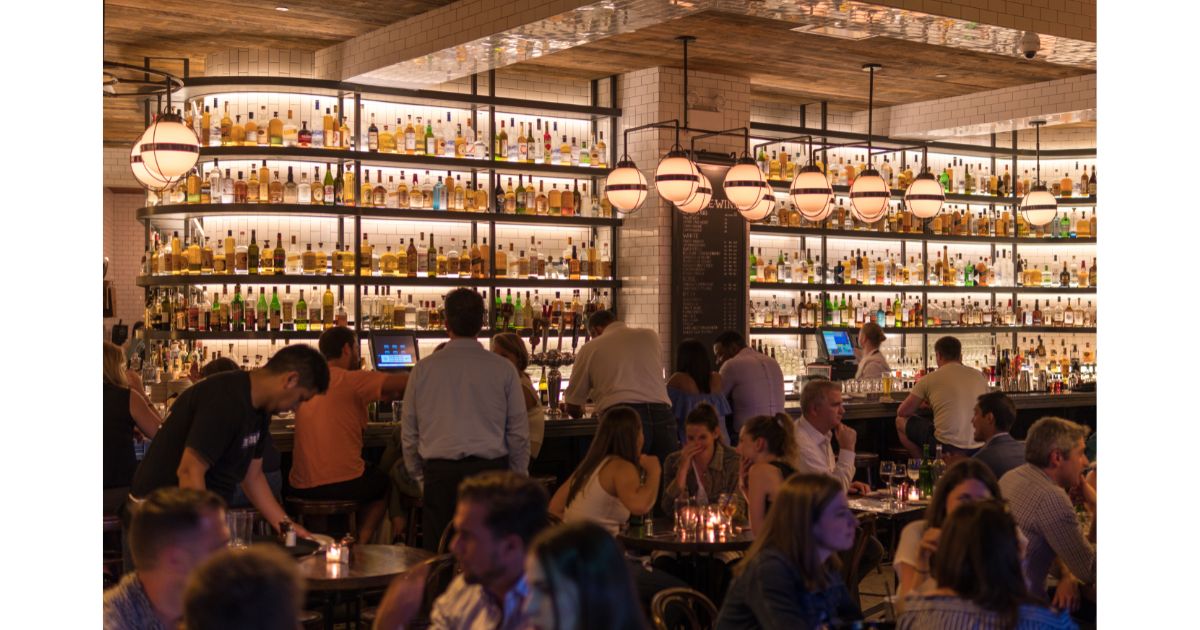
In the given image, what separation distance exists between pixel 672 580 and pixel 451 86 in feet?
19.9

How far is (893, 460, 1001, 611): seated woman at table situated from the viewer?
420 cm

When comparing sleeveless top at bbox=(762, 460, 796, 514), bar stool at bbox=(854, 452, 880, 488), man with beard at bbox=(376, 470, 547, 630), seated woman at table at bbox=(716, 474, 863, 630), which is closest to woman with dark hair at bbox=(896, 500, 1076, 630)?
seated woman at table at bbox=(716, 474, 863, 630)

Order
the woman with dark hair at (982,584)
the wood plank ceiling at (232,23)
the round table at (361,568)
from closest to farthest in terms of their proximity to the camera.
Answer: the woman with dark hair at (982,584), the round table at (361,568), the wood plank ceiling at (232,23)

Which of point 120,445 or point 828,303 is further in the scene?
point 828,303

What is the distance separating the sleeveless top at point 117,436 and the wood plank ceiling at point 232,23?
317 centimetres

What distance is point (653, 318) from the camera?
11.0 metres

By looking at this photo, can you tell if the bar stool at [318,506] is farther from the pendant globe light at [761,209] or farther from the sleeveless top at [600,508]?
the pendant globe light at [761,209]

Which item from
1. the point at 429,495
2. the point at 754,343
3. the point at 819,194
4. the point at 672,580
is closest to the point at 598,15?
the point at 819,194

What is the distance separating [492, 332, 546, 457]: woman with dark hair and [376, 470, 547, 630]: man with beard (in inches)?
147

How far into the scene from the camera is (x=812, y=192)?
9438mm

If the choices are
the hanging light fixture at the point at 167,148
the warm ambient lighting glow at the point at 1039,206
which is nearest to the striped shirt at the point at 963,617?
the hanging light fixture at the point at 167,148

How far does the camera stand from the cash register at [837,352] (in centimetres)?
1169
